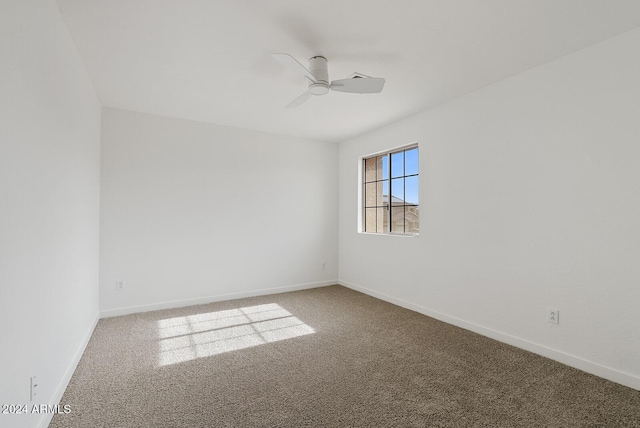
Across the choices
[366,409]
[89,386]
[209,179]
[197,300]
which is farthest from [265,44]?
[197,300]

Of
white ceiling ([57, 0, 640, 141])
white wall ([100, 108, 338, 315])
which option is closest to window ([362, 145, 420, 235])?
white wall ([100, 108, 338, 315])

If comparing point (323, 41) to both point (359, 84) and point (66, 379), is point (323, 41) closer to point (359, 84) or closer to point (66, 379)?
point (359, 84)

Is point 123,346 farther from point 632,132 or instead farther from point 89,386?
point 632,132

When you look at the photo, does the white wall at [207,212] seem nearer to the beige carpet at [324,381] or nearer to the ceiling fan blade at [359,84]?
the beige carpet at [324,381]

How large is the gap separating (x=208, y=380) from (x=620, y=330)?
293 cm

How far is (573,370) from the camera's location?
2.27m

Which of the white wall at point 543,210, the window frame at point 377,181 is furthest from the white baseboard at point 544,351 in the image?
the window frame at point 377,181

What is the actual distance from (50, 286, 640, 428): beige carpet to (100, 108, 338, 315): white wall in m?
0.73

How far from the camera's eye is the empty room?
1725 mm

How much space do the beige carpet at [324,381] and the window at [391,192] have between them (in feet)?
4.58

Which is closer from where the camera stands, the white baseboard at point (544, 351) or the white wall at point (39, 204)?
the white wall at point (39, 204)

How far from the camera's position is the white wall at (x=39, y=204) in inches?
48.7

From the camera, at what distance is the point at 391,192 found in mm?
4297

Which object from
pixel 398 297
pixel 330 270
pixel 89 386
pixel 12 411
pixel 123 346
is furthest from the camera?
pixel 330 270
